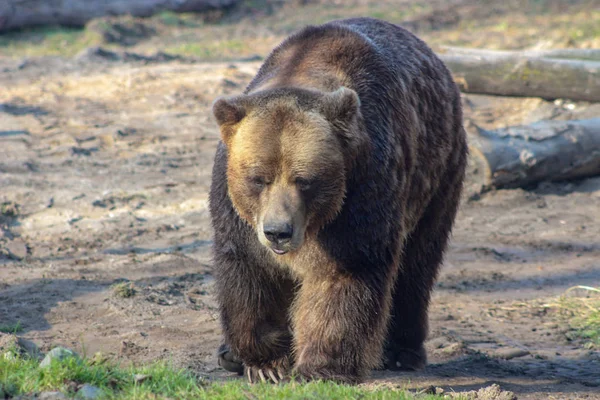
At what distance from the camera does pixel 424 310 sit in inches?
229

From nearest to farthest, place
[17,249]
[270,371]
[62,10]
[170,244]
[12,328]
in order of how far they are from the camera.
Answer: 1. [270,371]
2. [12,328]
3. [17,249]
4. [170,244]
5. [62,10]

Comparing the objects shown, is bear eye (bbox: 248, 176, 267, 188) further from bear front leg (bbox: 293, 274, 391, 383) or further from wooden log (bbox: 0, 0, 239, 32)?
wooden log (bbox: 0, 0, 239, 32)

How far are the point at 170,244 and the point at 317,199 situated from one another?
3.60 m

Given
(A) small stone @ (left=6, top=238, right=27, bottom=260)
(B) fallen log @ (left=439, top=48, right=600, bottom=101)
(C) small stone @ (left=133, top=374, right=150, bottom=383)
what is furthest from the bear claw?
(B) fallen log @ (left=439, top=48, right=600, bottom=101)

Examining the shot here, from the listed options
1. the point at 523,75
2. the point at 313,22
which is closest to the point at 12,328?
the point at 523,75

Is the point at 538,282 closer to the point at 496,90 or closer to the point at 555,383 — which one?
the point at 555,383

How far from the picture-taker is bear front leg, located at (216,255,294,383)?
481 cm

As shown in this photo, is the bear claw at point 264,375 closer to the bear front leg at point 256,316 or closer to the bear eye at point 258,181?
the bear front leg at point 256,316

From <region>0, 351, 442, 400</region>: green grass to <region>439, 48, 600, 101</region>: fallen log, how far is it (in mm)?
6963

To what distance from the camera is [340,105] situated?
4.28 m

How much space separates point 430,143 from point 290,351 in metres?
1.61

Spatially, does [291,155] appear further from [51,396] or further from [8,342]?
[8,342]

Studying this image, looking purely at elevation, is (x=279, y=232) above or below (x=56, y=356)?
above

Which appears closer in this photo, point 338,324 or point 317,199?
point 317,199
